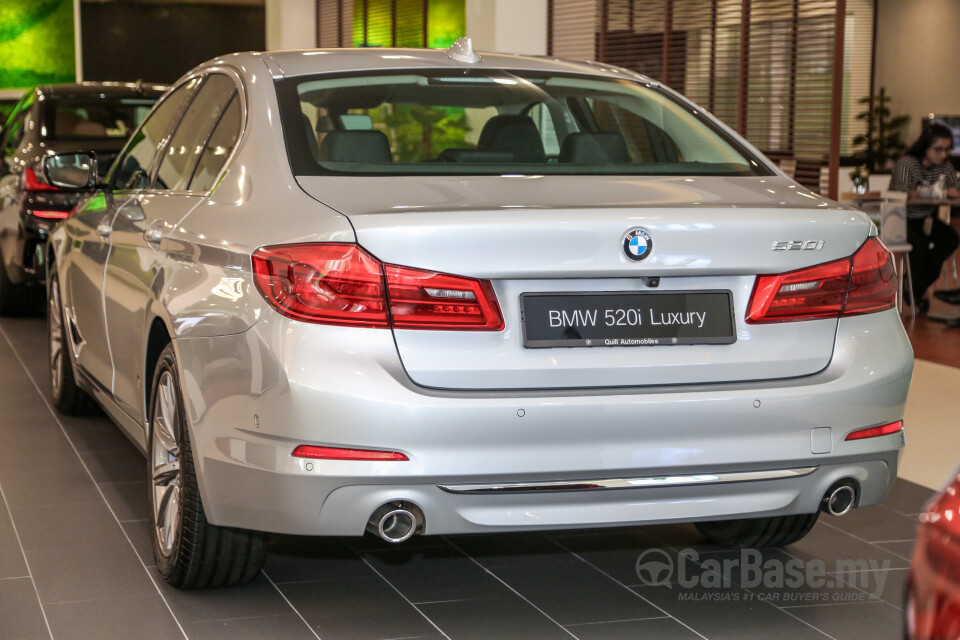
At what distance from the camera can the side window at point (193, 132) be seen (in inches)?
141

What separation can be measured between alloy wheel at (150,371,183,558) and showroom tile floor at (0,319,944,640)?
162mm

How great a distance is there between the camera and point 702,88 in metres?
9.50

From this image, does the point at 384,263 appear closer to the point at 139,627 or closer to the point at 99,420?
the point at 139,627

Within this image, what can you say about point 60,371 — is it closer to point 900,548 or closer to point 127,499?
point 127,499

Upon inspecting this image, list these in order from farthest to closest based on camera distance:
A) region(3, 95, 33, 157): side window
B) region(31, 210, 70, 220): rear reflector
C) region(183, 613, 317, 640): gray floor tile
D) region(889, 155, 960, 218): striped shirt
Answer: region(889, 155, 960, 218): striped shirt < region(3, 95, 33, 157): side window < region(31, 210, 70, 220): rear reflector < region(183, 613, 317, 640): gray floor tile

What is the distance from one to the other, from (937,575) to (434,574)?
86.1 inches

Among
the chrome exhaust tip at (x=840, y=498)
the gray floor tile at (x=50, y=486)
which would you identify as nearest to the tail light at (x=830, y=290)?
the chrome exhaust tip at (x=840, y=498)

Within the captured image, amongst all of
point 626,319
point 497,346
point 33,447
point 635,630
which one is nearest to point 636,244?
point 626,319

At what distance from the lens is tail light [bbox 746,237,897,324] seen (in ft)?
9.25

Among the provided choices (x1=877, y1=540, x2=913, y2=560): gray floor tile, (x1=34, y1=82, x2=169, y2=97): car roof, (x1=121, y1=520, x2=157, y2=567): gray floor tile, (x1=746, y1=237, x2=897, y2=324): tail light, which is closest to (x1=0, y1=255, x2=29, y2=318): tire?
(x1=34, y1=82, x2=169, y2=97): car roof

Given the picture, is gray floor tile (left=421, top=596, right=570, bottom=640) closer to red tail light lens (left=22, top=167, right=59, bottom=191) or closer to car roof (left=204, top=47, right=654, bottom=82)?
car roof (left=204, top=47, right=654, bottom=82)

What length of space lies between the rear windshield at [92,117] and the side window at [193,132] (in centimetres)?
474

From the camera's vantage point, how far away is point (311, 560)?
363cm

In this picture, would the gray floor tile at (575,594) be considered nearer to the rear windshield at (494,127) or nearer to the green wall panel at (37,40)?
the rear windshield at (494,127)
